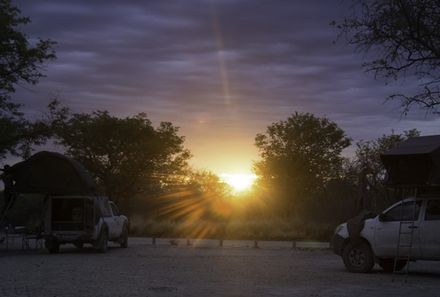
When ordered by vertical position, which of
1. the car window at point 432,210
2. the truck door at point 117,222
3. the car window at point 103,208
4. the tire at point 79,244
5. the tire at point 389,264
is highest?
the car window at point 432,210

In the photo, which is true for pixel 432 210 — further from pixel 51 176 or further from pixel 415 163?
pixel 51 176

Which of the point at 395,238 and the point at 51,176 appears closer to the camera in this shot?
the point at 395,238

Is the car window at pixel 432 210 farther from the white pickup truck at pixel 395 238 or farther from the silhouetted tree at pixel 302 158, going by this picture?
the silhouetted tree at pixel 302 158

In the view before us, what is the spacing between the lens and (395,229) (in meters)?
16.2

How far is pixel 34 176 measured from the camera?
75.9 ft

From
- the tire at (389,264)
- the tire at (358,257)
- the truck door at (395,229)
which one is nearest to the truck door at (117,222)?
the tire at (358,257)

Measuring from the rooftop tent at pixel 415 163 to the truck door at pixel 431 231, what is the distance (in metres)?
0.91

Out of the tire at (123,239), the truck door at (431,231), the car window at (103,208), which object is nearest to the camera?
the truck door at (431,231)

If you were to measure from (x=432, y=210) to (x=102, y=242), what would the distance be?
39.4ft

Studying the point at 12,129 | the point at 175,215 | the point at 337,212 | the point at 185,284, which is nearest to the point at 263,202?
the point at 175,215

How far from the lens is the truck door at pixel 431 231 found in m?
15.4

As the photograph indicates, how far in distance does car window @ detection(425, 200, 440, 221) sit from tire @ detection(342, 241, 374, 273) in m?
1.82

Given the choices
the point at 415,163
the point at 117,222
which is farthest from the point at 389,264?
the point at 117,222

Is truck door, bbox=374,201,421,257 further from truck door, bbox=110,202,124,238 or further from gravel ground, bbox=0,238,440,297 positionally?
truck door, bbox=110,202,124,238
